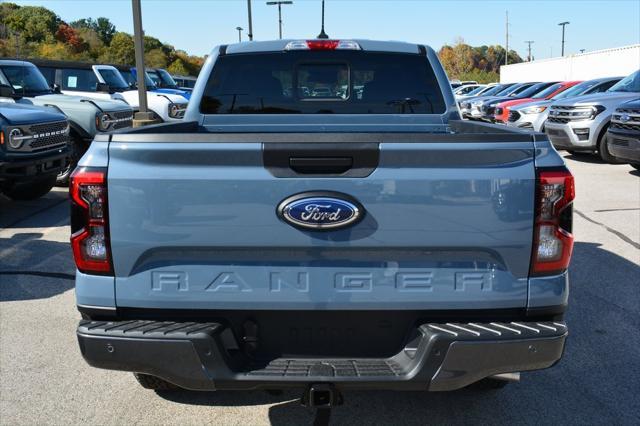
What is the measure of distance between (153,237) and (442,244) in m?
1.14

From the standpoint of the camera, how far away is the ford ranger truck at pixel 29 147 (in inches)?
299

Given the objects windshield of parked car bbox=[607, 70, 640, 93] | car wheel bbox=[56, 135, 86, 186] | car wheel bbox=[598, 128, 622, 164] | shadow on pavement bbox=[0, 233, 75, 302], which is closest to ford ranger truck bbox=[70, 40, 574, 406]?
shadow on pavement bbox=[0, 233, 75, 302]

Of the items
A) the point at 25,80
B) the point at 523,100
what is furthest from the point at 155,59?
the point at 25,80

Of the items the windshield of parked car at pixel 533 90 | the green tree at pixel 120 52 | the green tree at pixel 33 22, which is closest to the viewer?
the windshield of parked car at pixel 533 90

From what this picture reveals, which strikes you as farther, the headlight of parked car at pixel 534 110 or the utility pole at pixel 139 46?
the headlight of parked car at pixel 534 110

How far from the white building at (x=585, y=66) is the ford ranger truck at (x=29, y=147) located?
111 feet

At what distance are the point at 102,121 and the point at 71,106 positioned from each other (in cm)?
54

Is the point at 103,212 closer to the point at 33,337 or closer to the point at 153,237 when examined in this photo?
the point at 153,237

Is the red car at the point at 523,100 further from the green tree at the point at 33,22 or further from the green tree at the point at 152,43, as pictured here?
the green tree at the point at 152,43

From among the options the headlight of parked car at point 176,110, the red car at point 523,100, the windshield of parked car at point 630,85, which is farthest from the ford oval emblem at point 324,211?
the red car at point 523,100

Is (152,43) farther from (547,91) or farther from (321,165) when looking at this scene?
(321,165)

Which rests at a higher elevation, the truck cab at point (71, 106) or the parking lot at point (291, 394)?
the truck cab at point (71, 106)

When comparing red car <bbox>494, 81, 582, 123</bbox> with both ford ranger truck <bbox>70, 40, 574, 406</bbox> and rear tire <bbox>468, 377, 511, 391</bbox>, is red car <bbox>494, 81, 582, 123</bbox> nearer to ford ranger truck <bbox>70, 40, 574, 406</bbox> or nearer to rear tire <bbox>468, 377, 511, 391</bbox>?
rear tire <bbox>468, 377, 511, 391</bbox>

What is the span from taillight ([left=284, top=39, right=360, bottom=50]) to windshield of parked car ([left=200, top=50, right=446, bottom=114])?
0.05 metres
